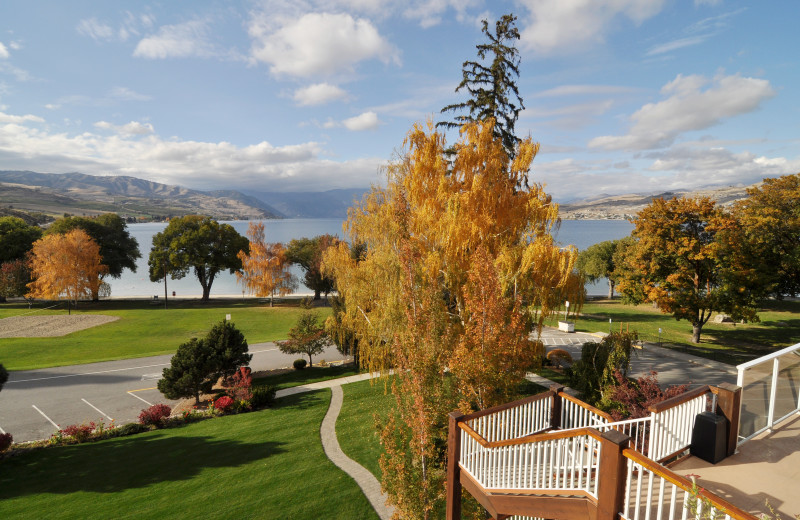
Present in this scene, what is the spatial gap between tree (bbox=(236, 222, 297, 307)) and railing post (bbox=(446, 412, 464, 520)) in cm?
4476

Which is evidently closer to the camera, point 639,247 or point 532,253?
point 532,253

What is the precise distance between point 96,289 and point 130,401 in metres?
34.8

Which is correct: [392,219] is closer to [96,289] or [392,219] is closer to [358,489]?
[358,489]

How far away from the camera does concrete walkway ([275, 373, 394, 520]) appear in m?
11.3

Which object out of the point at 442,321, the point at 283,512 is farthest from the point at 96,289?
the point at 442,321

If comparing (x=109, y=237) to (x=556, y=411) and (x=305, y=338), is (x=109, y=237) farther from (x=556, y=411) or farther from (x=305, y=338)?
(x=556, y=411)

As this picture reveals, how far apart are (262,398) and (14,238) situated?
53.6m

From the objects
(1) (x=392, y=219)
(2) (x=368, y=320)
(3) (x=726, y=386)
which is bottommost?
(2) (x=368, y=320)

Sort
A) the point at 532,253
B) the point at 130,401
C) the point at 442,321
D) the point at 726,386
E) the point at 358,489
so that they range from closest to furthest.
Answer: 1. the point at 726,386
2. the point at 442,321
3. the point at 358,489
4. the point at 532,253
5. the point at 130,401

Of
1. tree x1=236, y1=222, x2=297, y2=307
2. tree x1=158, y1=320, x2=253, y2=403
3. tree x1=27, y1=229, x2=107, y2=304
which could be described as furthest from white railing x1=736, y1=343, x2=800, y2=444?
tree x1=27, y1=229, x2=107, y2=304

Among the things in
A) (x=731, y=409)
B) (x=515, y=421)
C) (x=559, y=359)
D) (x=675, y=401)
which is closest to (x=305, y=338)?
(x=559, y=359)

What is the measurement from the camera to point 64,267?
42.1 m

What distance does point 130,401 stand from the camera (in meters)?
20.9

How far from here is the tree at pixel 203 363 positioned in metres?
20.1
